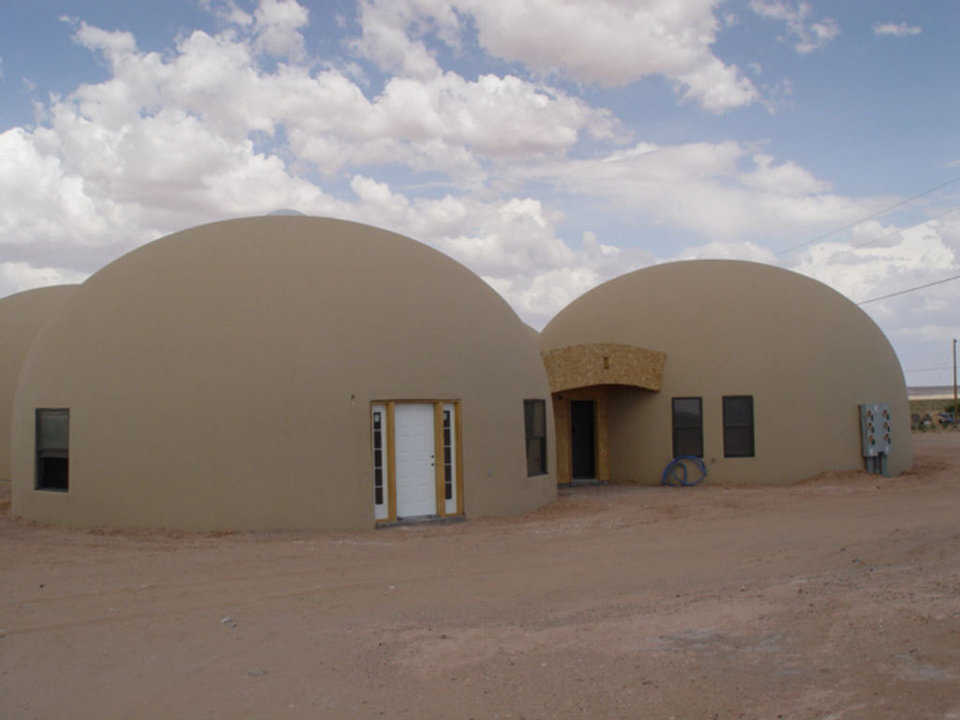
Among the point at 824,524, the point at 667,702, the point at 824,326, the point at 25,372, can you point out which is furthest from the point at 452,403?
the point at 824,326

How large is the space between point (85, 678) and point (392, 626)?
2.18 metres

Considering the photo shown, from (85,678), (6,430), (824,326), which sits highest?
(824,326)

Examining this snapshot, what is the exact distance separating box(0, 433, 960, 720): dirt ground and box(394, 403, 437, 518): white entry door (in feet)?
2.03

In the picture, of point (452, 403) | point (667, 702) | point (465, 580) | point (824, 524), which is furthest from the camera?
point (452, 403)

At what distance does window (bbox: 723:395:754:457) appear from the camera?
57.5 ft

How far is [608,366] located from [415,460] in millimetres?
6483

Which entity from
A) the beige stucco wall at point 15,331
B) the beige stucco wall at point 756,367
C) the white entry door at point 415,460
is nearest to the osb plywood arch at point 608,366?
the beige stucco wall at point 756,367

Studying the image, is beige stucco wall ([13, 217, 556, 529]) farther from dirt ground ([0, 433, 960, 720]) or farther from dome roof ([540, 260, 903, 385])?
dome roof ([540, 260, 903, 385])

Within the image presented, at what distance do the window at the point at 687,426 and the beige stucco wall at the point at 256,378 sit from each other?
17.8 feet

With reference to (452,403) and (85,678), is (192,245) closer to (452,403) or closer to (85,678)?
(452,403)

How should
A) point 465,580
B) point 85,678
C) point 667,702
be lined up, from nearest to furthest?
1. point 667,702
2. point 85,678
3. point 465,580

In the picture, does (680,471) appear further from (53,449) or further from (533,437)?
(53,449)

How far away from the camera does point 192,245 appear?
42.2 ft

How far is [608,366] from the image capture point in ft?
57.6
